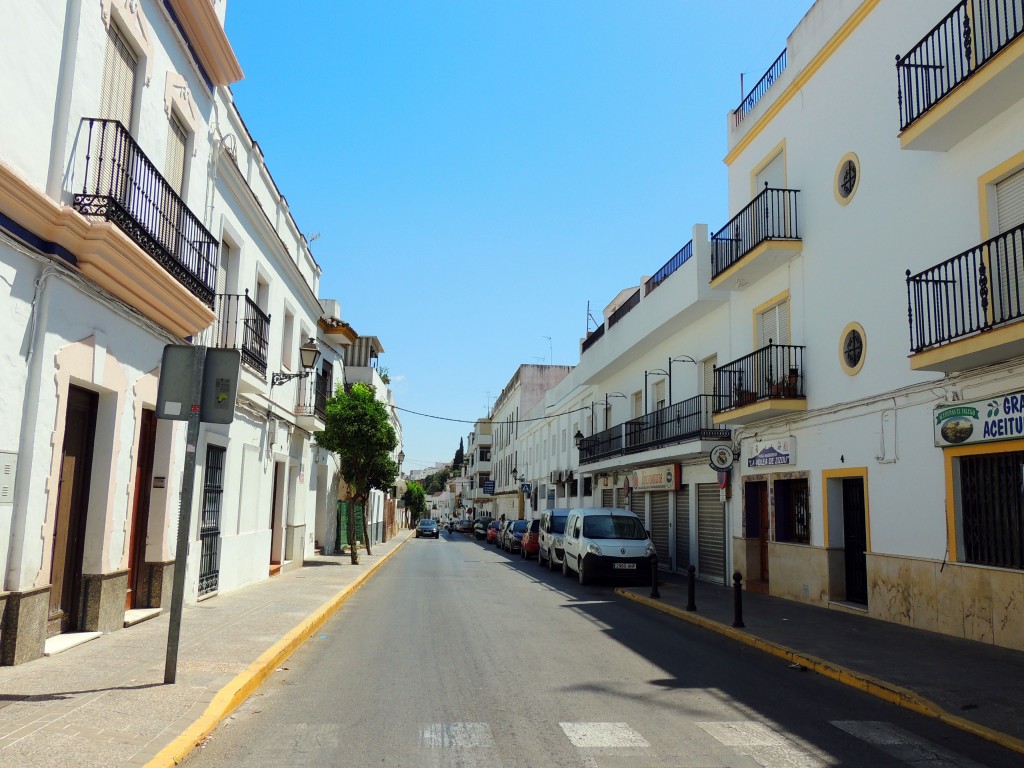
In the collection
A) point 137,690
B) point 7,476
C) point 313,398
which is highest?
point 313,398

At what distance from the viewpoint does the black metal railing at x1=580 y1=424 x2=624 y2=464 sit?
91.0 feet

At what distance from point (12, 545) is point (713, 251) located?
15.4m

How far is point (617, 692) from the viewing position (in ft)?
24.0

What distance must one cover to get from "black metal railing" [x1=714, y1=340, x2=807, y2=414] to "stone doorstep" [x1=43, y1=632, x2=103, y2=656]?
12.2m

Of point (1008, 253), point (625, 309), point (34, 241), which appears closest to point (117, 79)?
point (34, 241)

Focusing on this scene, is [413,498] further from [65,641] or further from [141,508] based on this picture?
[65,641]

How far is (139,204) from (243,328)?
493cm

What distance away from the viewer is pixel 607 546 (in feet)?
61.2

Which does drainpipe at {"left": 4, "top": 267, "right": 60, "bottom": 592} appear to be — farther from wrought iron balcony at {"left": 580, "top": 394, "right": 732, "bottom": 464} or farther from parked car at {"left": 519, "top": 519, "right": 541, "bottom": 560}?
parked car at {"left": 519, "top": 519, "right": 541, "bottom": 560}

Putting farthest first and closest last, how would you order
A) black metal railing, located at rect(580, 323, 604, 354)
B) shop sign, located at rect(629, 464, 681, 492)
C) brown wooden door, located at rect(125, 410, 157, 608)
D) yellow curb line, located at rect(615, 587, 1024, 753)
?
black metal railing, located at rect(580, 323, 604, 354)
shop sign, located at rect(629, 464, 681, 492)
brown wooden door, located at rect(125, 410, 157, 608)
yellow curb line, located at rect(615, 587, 1024, 753)

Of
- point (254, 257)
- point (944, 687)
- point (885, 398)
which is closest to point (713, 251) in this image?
point (885, 398)

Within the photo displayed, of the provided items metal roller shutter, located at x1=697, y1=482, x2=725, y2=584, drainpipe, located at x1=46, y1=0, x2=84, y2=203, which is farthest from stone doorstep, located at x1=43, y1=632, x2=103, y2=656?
metal roller shutter, located at x1=697, y1=482, x2=725, y2=584

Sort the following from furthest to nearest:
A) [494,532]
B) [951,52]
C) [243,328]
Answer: [494,532]
[243,328]
[951,52]

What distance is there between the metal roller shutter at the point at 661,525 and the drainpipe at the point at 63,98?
1948 cm
